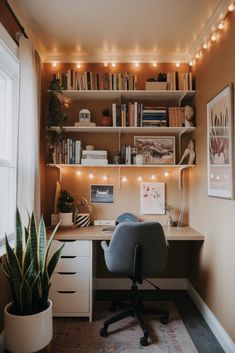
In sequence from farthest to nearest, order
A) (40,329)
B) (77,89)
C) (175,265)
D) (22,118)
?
(175,265), (77,89), (22,118), (40,329)

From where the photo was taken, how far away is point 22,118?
2.21 metres

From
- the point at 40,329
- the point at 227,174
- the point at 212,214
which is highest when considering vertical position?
the point at 227,174

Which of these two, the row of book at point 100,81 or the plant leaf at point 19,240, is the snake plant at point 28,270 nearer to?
the plant leaf at point 19,240

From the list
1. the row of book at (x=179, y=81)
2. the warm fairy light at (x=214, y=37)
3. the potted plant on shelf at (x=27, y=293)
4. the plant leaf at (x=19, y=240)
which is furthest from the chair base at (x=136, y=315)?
the warm fairy light at (x=214, y=37)

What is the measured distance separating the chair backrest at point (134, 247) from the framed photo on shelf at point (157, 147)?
3.49 ft

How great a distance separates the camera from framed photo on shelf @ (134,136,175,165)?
→ 3.03m

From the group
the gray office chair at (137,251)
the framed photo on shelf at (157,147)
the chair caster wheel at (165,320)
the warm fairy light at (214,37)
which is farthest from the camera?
the framed photo on shelf at (157,147)

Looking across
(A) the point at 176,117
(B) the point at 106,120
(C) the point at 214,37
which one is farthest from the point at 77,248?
(C) the point at 214,37

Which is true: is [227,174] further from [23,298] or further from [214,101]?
[23,298]

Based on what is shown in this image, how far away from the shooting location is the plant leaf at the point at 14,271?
1.77 metres

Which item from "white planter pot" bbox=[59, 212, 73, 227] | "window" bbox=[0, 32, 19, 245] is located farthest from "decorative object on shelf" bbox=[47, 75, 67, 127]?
"white planter pot" bbox=[59, 212, 73, 227]

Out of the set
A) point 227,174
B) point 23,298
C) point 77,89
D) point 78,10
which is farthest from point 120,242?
point 78,10

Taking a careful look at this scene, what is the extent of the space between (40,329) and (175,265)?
1772mm

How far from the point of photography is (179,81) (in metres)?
2.90
